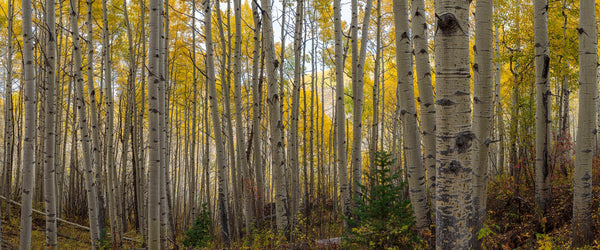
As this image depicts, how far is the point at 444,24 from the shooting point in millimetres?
1966

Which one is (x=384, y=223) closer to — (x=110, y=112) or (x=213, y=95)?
(x=213, y=95)

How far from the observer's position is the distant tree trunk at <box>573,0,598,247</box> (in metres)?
4.14

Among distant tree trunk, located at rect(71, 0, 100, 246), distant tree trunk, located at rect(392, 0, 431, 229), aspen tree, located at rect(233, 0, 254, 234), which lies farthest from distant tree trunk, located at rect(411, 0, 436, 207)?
distant tree trunk, located at rect(71, 0, 100, 246)

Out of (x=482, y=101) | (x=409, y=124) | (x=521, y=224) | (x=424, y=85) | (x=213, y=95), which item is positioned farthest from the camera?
(x=213, y=95)

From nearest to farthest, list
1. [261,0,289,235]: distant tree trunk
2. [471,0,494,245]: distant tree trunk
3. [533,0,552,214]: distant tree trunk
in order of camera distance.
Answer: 1. [471,0,494,245]: distant tree trunk
2. [533,0,552,214]: distant tree trunk
3. [261,0,289,235]: distant tree trunk

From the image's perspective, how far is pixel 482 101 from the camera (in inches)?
136

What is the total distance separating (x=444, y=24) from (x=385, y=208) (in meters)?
2.47

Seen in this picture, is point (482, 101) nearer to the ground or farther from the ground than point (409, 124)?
farther from the ground

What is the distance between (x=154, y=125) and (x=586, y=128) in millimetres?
4868

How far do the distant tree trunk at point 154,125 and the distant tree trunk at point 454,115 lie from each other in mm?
2997

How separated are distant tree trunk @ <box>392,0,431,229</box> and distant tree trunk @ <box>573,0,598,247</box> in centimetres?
186

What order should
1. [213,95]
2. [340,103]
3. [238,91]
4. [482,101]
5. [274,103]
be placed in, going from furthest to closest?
[238,91] < [213,95] < [340,103] < [274,103] < [482,101]

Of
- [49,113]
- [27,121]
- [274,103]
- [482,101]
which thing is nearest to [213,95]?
[274,103]

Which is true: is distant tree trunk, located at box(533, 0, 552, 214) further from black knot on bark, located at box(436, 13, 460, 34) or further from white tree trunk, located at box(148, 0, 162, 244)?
white tree trunk, located at box(148, 0, 162, 244)
